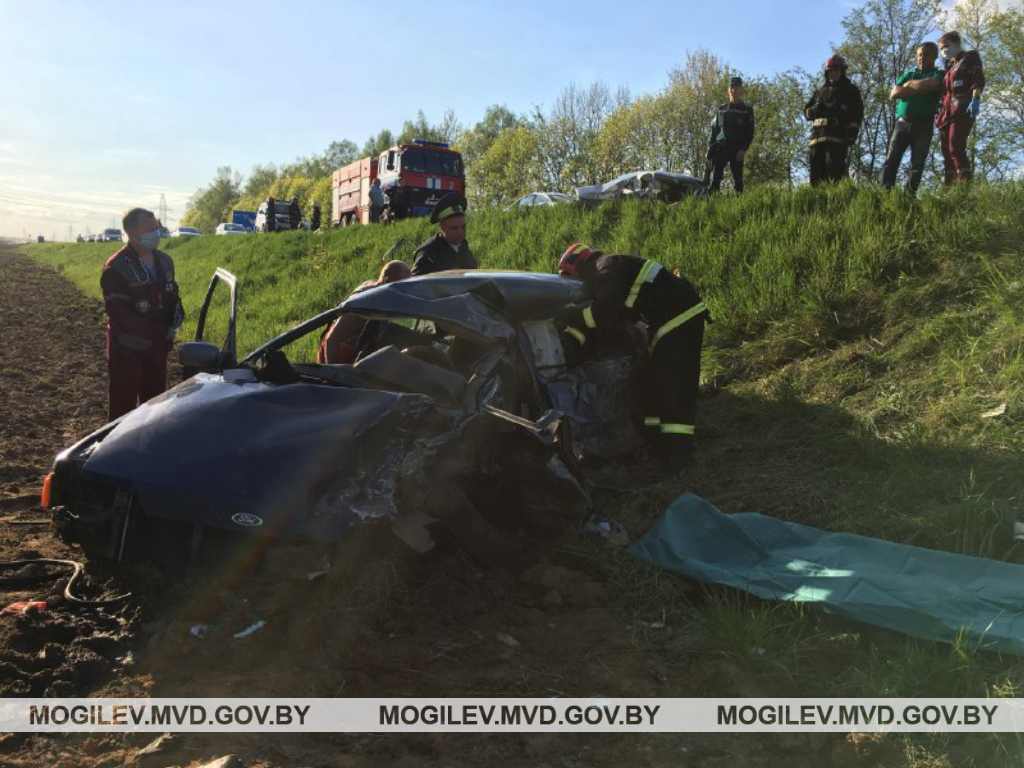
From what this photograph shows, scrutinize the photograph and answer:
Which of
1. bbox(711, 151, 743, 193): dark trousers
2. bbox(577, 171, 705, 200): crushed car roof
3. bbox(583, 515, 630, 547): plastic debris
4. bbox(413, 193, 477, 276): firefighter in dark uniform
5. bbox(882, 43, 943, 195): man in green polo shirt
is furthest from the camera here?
bbox(577, 171, 705, 200): crushed car roof

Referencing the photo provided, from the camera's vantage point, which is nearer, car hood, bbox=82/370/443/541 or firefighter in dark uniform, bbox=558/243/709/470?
car hood, bbox=82/370/443/541

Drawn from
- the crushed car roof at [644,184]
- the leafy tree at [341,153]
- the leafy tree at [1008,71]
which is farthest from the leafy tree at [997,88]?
the leafy tree at [341,153]

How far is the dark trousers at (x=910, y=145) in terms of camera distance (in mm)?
6805

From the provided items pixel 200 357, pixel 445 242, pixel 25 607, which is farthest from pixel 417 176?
Answer: pixel 25 607

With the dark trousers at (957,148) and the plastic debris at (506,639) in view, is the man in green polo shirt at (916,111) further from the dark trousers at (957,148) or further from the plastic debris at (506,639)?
the plastic debris at (506,639)

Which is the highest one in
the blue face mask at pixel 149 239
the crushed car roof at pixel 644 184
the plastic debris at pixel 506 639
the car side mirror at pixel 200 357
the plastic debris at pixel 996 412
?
the crushed car roof at pixel 644 184

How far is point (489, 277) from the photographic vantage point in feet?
13.2

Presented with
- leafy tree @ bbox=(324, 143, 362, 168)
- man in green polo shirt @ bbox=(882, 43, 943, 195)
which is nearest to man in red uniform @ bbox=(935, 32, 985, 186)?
man in green polo shirt @ bbox=(882, 43, 943, 195)

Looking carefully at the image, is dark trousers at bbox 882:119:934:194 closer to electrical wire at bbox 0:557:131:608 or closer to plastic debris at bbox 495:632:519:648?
plastic debris at bbox 495:632:519:648

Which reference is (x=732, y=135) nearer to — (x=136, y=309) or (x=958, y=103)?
(x=958, y=103)

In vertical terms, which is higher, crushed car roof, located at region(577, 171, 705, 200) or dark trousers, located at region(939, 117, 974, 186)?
crushed car roof, located at region(577, 171, 705, 200)

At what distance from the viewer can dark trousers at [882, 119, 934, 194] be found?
680cm

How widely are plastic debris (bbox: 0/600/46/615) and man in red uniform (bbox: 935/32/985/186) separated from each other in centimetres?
698

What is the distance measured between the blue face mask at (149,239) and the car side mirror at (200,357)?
163 cm
